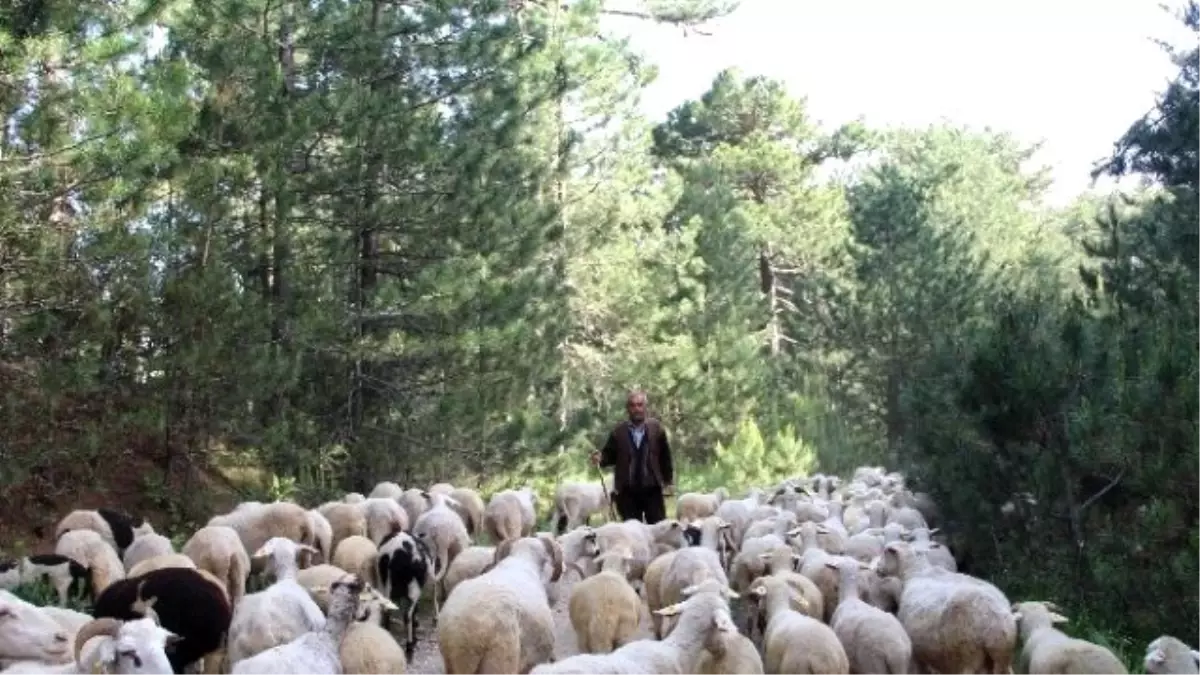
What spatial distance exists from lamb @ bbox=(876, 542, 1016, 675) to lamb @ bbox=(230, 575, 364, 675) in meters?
3.68

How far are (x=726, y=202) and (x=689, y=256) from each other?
9.46 ft

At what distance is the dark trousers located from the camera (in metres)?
12.9

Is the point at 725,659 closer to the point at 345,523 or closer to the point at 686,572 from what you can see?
the point at 686,572

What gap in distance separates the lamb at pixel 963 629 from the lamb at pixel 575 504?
8.42 meters

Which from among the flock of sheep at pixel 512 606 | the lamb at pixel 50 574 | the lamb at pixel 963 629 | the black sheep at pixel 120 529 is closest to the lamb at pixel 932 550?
the flock of sheep at pixel 512 606

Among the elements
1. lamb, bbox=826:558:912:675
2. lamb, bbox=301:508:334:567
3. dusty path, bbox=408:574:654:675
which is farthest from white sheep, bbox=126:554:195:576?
lamb, bbox=826:558:912:675

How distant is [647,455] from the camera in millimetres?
12695

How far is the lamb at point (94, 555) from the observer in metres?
9.52

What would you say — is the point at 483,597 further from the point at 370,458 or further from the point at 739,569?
the point at 370,458

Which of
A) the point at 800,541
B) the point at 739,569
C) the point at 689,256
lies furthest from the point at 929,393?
the point at 689,256

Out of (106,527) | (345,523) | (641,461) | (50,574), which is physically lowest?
(50,574)

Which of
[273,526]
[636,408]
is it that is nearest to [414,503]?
[273,526]

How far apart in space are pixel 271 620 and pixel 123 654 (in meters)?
1.62

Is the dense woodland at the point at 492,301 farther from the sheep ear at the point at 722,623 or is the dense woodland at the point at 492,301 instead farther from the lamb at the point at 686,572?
the sheep ear at the point at 722,623
